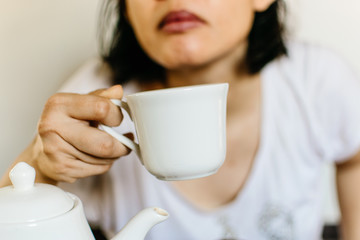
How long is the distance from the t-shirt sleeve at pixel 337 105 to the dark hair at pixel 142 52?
0.37 feet

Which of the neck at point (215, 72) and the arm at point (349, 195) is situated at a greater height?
the neck at point (215, 72)

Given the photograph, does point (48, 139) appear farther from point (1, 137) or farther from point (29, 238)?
point (1, 137)

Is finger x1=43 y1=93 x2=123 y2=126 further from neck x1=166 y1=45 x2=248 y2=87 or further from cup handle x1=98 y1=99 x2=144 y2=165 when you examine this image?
neck x1=166 y1=45 x2=248 y2=87

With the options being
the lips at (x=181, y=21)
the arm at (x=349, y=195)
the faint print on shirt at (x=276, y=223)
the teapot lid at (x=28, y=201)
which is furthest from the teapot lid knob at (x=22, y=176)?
the arm at (x=349, y=195)

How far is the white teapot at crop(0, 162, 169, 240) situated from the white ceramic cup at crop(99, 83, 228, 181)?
3.2 inches

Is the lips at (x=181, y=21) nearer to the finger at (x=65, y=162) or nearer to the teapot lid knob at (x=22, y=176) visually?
the finger at (x=65, y=162)

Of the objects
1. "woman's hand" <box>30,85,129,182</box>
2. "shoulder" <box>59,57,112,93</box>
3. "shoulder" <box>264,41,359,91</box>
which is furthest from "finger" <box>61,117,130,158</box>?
"shoulder" <box>264,41,359,91</box>

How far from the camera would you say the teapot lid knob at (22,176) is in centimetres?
38

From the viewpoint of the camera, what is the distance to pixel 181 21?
0.63 metres

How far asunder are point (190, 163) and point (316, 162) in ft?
1.87

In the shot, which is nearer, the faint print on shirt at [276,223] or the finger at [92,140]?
the finger at [92,140]

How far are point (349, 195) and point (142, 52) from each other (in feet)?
1.99

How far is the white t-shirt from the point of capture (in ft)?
2.68

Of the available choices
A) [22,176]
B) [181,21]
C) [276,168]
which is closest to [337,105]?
[276,168]
